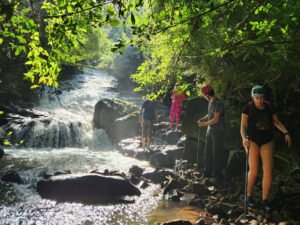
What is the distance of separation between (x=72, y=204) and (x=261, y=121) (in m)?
5.17

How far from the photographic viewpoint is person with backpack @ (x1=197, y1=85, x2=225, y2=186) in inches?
337

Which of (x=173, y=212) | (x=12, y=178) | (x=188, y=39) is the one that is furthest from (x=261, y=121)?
(x=12, y=178)

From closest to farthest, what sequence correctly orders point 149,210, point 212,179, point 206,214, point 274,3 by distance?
point 274,3
point 206,214
point 149,210
point 212,179

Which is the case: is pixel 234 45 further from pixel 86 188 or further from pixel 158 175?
pixel 158 175

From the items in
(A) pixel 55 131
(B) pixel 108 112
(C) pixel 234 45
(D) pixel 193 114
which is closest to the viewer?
(C) pixel 234 45

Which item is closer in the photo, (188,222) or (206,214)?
(188,222)

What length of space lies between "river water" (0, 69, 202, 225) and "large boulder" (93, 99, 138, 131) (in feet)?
2.76

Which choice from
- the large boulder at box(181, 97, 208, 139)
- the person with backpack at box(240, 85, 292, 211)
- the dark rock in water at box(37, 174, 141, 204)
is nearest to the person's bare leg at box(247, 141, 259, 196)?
the person with backpack at box(240, 85, 292, 211)

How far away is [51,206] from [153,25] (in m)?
5.77

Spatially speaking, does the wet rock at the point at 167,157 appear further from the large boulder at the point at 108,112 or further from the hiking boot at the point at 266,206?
the large boulder at the point at 108,112

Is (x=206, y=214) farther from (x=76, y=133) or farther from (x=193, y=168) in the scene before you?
(x=76, y=133)

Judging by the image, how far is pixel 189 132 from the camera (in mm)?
11867

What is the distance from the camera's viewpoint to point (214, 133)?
884cm

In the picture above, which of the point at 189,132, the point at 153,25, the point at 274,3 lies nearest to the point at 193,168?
the point at 189,132
